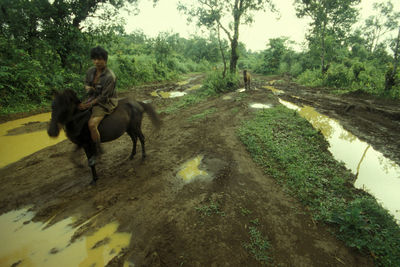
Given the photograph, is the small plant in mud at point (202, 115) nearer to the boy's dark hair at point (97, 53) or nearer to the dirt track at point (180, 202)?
the dirt track at point (180, 202)

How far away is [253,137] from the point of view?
5.94 m

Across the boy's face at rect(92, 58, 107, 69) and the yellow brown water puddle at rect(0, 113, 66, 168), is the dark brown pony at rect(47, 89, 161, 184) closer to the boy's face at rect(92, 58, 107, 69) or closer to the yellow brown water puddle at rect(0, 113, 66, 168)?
the boy's face at rect(92, 58, 107, 69)

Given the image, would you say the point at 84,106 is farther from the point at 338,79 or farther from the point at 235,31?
the point at 338,79

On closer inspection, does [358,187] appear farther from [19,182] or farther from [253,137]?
[19,182]

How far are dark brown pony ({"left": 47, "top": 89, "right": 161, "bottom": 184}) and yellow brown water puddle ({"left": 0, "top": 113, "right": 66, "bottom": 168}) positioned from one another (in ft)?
9.29

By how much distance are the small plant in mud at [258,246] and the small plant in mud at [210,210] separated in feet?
1.86

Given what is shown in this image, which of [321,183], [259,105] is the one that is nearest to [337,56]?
[259,105]

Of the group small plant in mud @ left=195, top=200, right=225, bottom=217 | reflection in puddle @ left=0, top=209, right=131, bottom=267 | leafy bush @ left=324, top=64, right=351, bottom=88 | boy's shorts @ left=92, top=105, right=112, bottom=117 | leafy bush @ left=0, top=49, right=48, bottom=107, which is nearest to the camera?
reflection in puddle @ left=0, top=209, right=131, bottom=267

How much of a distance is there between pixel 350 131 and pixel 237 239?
22.7 ft

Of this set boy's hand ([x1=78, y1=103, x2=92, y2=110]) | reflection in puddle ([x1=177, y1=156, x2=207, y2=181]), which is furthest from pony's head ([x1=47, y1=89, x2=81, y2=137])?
reflection in puddle ([x1=177, y1=156, x2=207, y2=181])

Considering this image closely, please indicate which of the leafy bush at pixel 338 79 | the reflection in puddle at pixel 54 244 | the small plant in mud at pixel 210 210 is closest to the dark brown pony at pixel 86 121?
the reflection in puddle at pixel 54 244

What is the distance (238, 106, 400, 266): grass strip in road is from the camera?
2672 mm

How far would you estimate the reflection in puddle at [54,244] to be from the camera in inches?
94.7

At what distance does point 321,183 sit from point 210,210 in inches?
102
